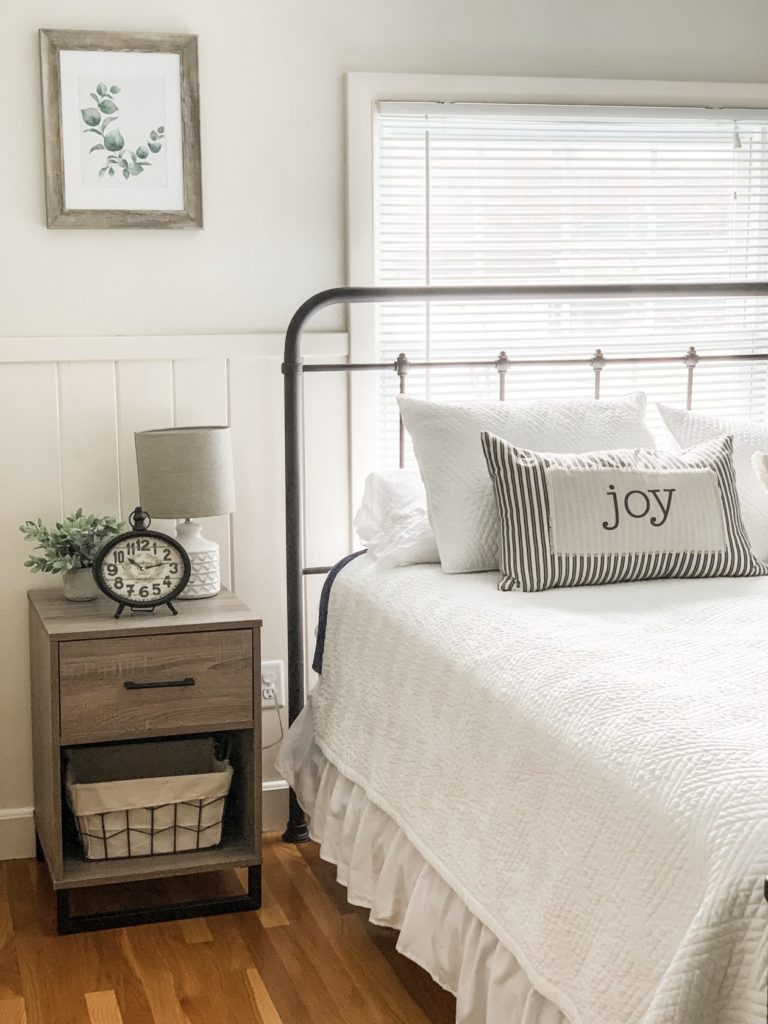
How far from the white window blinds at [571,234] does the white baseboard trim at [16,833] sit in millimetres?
1215

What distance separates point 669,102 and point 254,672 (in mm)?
1784

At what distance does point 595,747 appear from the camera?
1.48 m

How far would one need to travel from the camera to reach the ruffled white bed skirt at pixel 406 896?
164 centimetres

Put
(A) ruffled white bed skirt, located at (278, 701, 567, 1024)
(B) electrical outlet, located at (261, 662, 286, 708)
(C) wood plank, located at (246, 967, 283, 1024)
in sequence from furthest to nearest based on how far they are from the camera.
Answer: (B) electrical outlet, located at (261, 662, 286, 708), (C) wood plank, located at (246, 967, 283, 1024), (A) ruffled white bed skirt, located at (278, 701, 567, 1024)

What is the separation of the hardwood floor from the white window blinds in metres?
1.15

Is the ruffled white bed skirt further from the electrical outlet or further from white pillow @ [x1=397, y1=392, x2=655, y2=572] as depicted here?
white pillow @ [x1=397, y1=392, x2=655, y2=572]

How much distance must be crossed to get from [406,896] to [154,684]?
659 millimetres

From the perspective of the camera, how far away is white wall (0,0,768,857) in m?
2.73

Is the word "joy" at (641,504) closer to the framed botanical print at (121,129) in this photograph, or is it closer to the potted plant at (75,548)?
the potted plant at (75,548)

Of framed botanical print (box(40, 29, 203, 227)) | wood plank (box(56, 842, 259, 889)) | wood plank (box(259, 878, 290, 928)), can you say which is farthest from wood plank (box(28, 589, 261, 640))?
framed botanical print (box(40, 29, 203, 227))

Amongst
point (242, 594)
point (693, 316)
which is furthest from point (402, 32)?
point (242, 594)

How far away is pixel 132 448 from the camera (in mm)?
2820

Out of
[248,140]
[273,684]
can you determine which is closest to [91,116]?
[248,140]

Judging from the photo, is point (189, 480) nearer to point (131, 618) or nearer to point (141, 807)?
point (131, 618)
